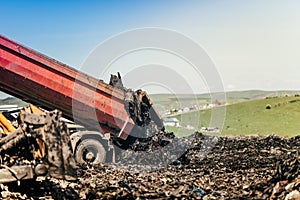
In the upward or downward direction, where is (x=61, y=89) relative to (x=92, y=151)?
upward

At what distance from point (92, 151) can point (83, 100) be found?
3.99 feet

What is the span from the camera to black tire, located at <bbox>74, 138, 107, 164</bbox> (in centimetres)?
886

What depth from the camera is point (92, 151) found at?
29.7 ft

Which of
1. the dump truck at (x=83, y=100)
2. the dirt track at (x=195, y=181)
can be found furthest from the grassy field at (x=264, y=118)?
the dump truck at (x=83, y=100)

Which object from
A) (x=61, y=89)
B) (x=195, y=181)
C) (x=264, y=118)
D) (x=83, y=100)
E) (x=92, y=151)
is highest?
(x=61, y=89)

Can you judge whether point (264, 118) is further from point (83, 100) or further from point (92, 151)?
point (83, 100)

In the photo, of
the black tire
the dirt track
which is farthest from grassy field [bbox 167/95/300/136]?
the black tire

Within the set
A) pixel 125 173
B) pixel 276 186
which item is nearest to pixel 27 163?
pixel 125 173

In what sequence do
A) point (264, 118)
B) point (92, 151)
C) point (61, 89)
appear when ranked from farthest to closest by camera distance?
point (264, 118) < point (92, 151) < point (61, 89)

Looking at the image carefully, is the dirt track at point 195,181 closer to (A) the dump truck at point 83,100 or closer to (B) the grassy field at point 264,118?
(A) the dump truck at point 83,100

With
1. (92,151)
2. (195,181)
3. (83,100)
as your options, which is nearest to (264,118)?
(92,151)

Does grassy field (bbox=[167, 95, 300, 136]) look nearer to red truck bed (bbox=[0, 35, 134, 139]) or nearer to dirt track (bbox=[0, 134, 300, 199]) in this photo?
dirt track (bbox=[0, 134, 300, 199])

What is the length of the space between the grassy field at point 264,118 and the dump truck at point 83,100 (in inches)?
231

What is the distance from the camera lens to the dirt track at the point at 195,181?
545cm
